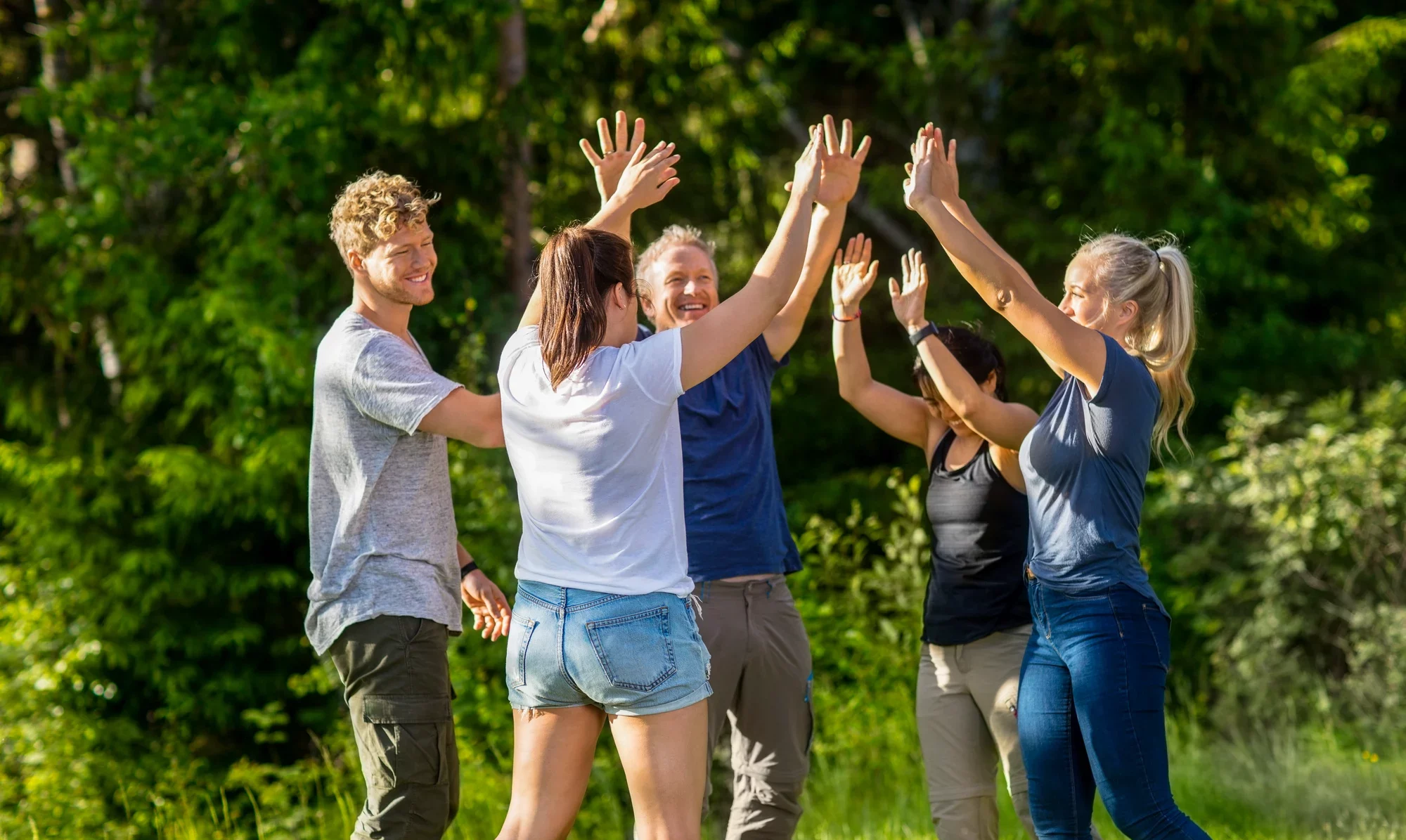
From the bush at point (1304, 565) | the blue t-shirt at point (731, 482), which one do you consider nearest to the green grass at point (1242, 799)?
the bush at point (1304, 565)

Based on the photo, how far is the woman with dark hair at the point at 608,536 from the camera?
7.79 feet

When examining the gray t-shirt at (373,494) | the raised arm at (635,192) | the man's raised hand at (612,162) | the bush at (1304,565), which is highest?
the man's raised hand at (612,162)

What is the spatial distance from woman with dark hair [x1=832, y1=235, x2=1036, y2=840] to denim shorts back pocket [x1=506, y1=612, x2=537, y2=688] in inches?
48.0

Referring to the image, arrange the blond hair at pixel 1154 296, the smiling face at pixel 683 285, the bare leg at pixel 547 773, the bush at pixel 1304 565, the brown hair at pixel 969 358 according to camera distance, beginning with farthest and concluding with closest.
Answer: the bush at pixel 1304 565 < the smiling face at pixel 683 285 < the brown hair at pixel 969 358 < the blond hair at pixel 1154 296 < the bare leg at pixel 547 773

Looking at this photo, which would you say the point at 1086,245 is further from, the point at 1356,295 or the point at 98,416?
the point at 1356,295

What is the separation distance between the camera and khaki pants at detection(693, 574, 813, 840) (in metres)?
3.33

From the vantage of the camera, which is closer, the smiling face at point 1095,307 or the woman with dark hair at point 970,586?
the smiling face at point 1095,307

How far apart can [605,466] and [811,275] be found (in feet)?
4.10

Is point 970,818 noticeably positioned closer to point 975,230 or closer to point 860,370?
point 860,370

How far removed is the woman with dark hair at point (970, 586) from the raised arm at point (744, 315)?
0.75m

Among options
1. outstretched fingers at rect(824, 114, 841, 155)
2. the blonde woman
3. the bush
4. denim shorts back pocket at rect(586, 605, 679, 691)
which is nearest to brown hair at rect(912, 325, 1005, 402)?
the blonde woman

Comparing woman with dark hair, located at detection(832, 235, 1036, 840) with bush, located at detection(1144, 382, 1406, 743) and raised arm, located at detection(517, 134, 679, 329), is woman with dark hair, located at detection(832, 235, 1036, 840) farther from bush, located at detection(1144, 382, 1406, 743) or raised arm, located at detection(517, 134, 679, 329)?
bush, located at detection(1144, 382, 1406, 743)

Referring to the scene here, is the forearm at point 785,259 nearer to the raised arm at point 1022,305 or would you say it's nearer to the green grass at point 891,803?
the raised arm at point 1022,305

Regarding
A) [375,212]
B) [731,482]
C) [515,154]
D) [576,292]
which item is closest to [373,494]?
[375,212]
